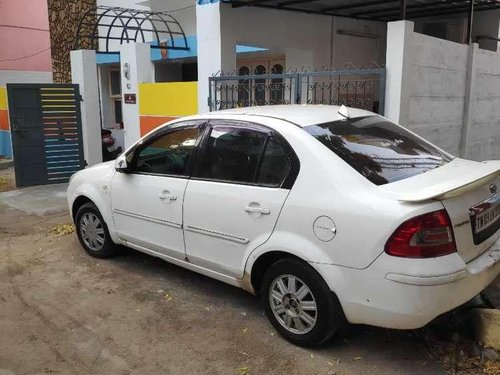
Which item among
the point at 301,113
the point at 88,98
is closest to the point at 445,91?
the point at 301,113

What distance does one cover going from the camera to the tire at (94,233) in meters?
5.21

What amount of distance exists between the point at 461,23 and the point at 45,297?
31.6 ft

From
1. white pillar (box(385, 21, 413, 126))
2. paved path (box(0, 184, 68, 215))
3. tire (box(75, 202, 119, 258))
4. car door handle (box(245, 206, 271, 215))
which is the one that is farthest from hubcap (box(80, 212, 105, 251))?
white pillar (box(385, 21, 413, 126))

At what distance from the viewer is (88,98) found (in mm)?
9836

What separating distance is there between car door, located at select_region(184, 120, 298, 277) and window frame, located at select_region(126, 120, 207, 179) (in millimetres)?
76

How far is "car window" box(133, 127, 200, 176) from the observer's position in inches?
167

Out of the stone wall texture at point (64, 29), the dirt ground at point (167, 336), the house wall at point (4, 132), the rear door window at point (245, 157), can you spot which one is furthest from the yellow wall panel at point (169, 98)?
the stone wall texture at point (64, 29)

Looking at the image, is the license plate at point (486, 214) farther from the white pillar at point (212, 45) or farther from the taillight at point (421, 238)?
the white pillar at point (212, 45)

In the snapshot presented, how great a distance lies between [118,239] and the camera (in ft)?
16.4

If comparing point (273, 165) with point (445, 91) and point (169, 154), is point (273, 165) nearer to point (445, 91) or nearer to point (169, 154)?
point (169, 154)

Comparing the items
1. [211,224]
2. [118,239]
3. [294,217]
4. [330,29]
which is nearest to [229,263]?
[211,224]

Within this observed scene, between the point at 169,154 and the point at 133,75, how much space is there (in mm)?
5283

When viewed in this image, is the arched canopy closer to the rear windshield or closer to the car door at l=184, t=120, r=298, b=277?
the car door at l=184, t=120, r=298, b=277

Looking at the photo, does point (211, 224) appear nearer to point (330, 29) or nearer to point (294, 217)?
point (294, 217)
